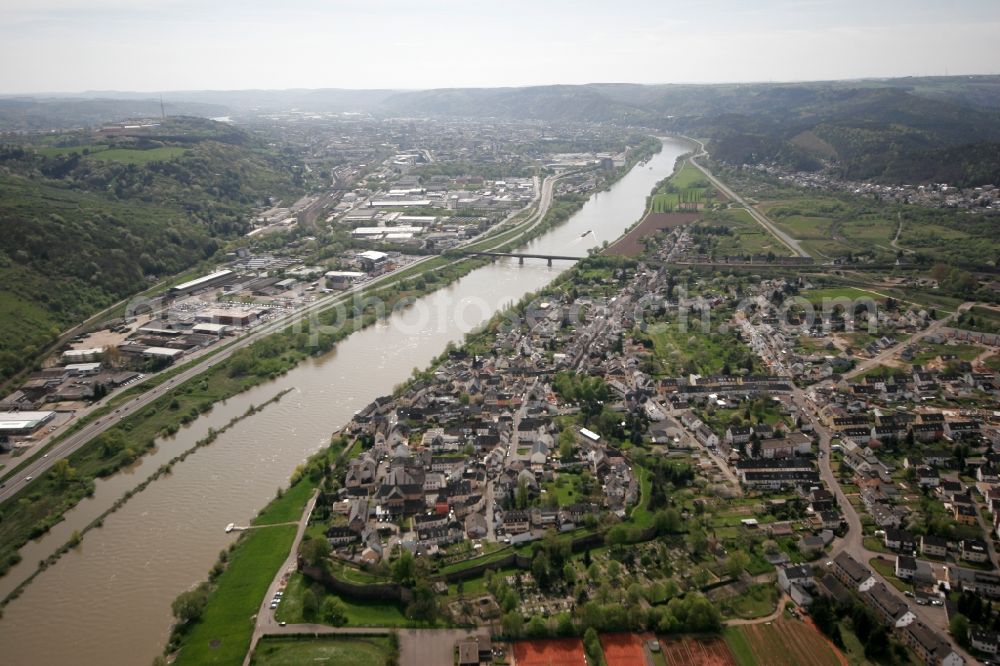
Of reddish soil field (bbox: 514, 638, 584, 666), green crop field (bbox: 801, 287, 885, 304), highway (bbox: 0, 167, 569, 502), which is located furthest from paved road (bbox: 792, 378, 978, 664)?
highway (bbox: 0, 167, 569, 502)

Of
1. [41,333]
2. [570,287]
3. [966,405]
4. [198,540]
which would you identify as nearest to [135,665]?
[198,540]

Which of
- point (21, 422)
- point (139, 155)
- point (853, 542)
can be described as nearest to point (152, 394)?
point (21, 422)

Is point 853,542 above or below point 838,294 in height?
below

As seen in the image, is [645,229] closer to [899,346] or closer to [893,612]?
[899,346]

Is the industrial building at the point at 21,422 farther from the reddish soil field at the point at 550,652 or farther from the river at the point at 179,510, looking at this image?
Result: the reddish soil field at the point at 550,652

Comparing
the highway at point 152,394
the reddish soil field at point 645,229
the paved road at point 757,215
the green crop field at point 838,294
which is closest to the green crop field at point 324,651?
the highway at point 152,394

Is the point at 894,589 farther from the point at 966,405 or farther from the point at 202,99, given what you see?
the point at 202,99

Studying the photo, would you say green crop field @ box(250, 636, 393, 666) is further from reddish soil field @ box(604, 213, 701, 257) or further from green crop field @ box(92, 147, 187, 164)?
green crop field @ box(92, 147, 187, 164)
